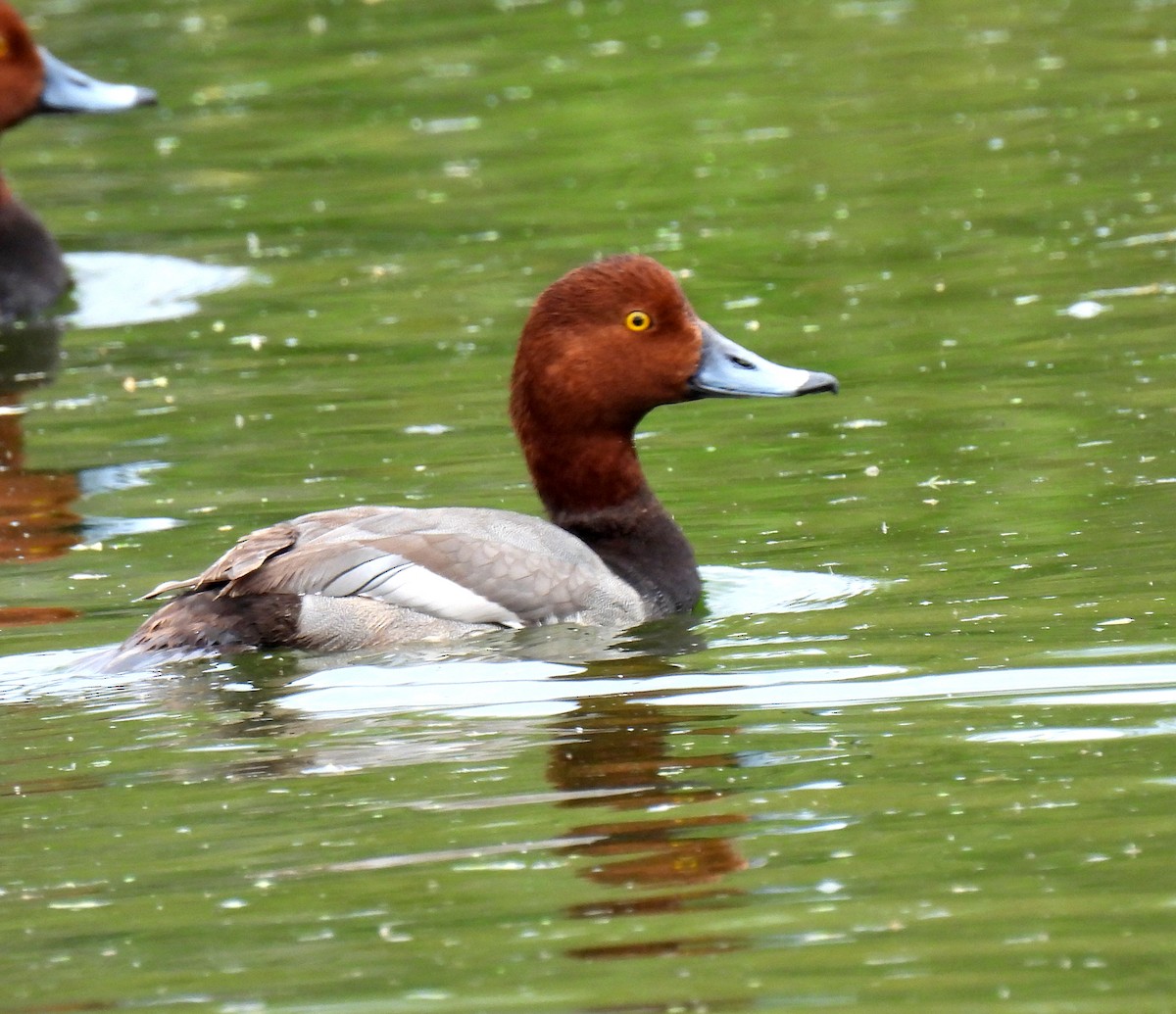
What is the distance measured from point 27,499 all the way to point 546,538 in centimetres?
279

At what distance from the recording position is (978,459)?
868 cm

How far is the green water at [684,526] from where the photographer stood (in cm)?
441

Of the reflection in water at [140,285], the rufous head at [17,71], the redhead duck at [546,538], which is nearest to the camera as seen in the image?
the redhead duck at [546,538]

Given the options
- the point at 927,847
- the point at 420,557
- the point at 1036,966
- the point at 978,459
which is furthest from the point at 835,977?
the point at 978,459

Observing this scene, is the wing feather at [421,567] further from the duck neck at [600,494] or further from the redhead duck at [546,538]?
the duck neck at [600,494]

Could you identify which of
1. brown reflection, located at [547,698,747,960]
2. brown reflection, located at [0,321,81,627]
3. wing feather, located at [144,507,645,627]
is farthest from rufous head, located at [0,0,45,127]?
brown reflection, located at [547,698,747,960]

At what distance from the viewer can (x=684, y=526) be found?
8.42 metres

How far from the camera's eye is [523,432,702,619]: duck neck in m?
7.72

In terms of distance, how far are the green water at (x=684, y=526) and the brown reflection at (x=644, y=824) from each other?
16 mm

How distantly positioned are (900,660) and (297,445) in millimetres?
3909

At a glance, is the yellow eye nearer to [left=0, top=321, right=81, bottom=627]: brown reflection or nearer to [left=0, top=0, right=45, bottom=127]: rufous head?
[left=0, top=321, right=81, bottom=627]: brown reflection

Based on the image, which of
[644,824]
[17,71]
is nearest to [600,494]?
[644,824]

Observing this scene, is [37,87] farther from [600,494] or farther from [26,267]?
[600,494]

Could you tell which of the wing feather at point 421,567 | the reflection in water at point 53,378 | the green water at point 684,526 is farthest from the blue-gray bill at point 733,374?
the reflection in water at point 53,378
